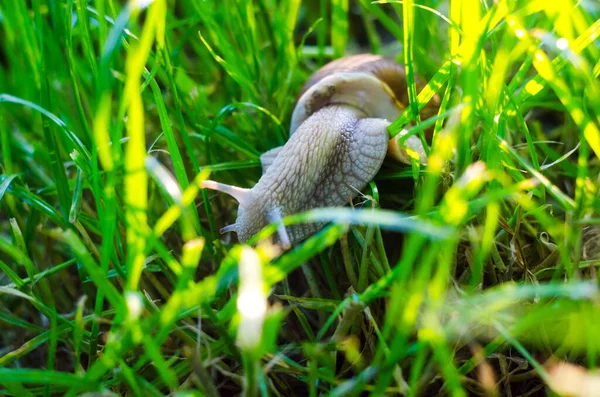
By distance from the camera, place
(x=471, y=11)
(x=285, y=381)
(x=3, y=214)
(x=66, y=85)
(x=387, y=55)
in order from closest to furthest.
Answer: (x=471, y=11) < (x=285, y=381) < (x=3, y=214) < (x=66, y=85) < (x=387, y=55)

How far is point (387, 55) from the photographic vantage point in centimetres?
204

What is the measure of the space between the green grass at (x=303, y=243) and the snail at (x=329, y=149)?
6 centimetres

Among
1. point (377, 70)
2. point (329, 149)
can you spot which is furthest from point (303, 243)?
point (377, 70)

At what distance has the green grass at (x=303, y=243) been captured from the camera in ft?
2.63

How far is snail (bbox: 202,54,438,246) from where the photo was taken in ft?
4.05

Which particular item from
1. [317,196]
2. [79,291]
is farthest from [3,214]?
[317,196]

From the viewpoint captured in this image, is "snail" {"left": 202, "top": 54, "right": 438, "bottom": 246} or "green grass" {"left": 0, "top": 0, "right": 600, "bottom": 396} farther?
"snail" {"left": 202, "top": 54, "right": 438, "bottom": 246}

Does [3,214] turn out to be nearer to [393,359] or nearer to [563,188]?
[393,359]

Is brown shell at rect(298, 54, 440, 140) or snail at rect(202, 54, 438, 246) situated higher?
brown shell at rect(298, 54, 440, 140)

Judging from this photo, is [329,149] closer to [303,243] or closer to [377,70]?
[303,243]

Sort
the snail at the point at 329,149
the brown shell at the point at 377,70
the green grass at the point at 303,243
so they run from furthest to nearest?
the brown shell at the point at 377,70, the snail at the point at 329,149, the green grass at the point at 303,243

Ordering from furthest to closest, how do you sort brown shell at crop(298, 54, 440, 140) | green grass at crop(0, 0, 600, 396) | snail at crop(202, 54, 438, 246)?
brown shell at crop(298, 54, 440, 140)
snail at crop(202, 54, 438, 246)
green grass at crop(0, 0, 600, 396)

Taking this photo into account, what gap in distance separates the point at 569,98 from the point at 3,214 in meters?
1.38

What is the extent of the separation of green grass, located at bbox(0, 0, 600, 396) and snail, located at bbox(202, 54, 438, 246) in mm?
57
